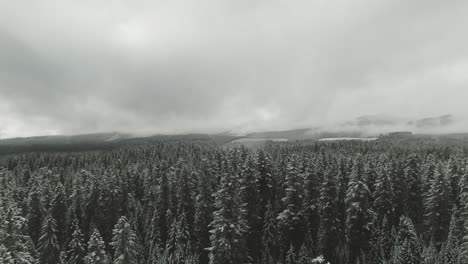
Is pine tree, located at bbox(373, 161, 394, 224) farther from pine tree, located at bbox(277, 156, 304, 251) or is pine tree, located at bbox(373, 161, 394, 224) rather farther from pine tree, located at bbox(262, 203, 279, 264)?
pine tree, located at bbox(262, 203, 279, 264)

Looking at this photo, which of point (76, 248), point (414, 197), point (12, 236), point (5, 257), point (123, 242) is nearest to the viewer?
point (5, 257)

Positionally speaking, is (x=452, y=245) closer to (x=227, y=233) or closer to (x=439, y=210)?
(x=439, y=210)

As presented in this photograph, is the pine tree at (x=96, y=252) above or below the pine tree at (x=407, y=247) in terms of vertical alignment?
above

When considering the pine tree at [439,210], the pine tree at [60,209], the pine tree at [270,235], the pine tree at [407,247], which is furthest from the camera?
the pine tree at [60,209]

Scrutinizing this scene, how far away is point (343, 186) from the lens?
43.7m

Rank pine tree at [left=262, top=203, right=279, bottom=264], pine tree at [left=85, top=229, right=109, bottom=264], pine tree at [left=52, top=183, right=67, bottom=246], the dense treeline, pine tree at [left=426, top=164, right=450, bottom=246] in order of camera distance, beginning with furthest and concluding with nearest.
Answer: pine tree at [left=52, top=183, right=67, bottom=246]
pine tree at [left=426, top=164, right=450, bottom=246]
pine tree at [left=262, top=203, right=279, bottom=264]
the dense treeline
pine tree at [left=85, top=229, right=109, bottom=264]

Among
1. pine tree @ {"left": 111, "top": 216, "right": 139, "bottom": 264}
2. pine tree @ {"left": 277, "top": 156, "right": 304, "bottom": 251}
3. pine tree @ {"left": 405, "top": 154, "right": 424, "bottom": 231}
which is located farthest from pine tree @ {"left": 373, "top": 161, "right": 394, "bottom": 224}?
pine tree @ {"left": 111, "top": 216, "right": 139, "bottom": 264}

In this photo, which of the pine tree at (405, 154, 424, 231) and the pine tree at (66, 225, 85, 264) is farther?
the pine tree at (405, 154, 424, 231)

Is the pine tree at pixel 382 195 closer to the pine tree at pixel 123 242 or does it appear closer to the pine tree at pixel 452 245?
the pine tree at pixel 452 245

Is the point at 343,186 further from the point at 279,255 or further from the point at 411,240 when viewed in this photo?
the point at 279,255

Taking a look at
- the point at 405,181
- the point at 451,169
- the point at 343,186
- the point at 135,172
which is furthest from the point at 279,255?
the point at 135,172

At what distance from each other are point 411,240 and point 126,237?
33.0 metres

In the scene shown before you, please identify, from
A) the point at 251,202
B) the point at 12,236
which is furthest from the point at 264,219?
the point at 12,236

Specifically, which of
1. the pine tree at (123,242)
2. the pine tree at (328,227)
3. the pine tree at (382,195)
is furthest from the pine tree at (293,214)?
the pine tree at (123,242)
